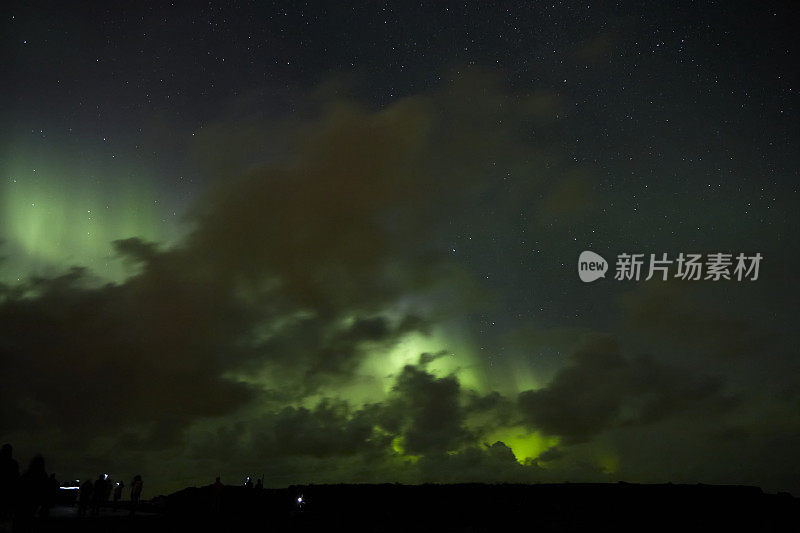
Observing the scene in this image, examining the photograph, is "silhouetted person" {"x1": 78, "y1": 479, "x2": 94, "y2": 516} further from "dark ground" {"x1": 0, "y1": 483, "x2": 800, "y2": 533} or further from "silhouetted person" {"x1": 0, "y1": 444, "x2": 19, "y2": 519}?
"silhouetted person" {"x1": 0, "y1": 444, "x2": 19, "y2": 519}

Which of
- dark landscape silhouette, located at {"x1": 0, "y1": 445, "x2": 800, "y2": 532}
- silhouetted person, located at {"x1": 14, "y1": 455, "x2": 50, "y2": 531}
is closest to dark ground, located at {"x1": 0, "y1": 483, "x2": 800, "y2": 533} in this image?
dark landscape silhouette, located at {"x1": 0, "y1": 445, "x2": 800, "y2": 532}

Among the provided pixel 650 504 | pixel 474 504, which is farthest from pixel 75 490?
pixel 650 504

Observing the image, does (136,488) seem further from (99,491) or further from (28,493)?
(28,493)

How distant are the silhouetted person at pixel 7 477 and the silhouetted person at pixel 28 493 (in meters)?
0.15

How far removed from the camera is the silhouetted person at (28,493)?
1495 cm

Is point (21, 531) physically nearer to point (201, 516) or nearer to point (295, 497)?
point (201, 516)

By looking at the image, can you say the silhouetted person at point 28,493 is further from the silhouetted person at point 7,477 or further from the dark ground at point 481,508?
the dark ground at point 481,508

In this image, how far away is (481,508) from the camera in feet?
156

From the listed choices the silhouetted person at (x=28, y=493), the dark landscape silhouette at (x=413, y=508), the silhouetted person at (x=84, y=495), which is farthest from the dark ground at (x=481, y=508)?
the silhouetted person at (x=28, y=493)

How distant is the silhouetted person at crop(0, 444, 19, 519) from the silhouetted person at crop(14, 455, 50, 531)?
151 millimetres

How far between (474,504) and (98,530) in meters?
35.9

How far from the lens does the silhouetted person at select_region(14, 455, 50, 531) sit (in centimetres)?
1495

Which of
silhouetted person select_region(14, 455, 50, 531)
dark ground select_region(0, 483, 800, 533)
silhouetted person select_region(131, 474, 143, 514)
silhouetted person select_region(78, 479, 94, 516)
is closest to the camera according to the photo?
silhouetted person select_region(14, 455, 50, 531)

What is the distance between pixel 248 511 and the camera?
3519 centimetres
